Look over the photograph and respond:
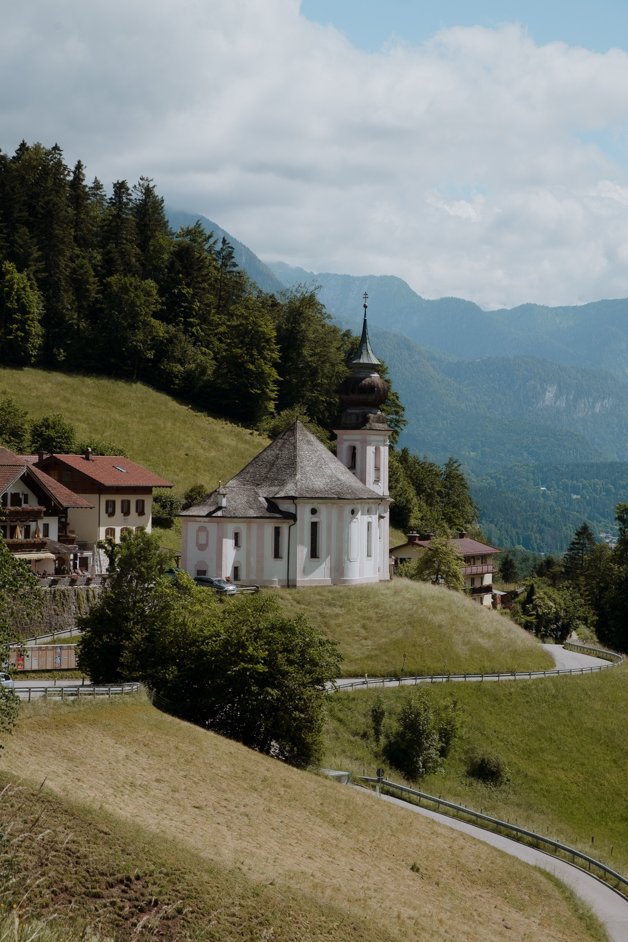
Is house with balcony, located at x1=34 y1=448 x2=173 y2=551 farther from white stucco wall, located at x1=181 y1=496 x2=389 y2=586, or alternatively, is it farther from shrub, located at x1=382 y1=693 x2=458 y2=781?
shrub, located at x1=382 y1=693 x2=458 y2=781

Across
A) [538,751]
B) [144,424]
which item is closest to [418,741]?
[538,751]

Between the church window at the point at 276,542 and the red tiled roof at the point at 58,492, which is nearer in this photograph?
the red tiled roof at the point at 58,492

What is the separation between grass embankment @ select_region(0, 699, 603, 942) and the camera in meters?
23.2

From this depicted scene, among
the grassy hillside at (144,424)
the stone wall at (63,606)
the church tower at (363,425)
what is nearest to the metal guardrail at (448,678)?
the stone wall at (63,606)

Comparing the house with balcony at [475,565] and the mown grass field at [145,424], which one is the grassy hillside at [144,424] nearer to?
the mown grass field at [145,424]

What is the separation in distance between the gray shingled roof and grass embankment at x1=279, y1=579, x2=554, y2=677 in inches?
197

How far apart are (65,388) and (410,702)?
50731mm

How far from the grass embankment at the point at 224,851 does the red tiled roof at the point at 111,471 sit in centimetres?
2982

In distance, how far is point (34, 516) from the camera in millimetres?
60156

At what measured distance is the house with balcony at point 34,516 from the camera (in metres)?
59.4

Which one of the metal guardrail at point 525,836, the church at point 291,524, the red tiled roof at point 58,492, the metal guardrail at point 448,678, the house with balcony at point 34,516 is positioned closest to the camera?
the metal guardrail at point 525,836

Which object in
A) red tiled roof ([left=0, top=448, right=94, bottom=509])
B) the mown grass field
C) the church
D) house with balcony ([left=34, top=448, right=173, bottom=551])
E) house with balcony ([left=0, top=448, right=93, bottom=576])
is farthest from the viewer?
the mown grass field

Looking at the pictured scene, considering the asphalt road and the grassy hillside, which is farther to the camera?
the grassy hillside

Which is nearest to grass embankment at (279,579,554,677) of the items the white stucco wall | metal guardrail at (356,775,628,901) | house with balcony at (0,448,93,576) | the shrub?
the white stucco wall
